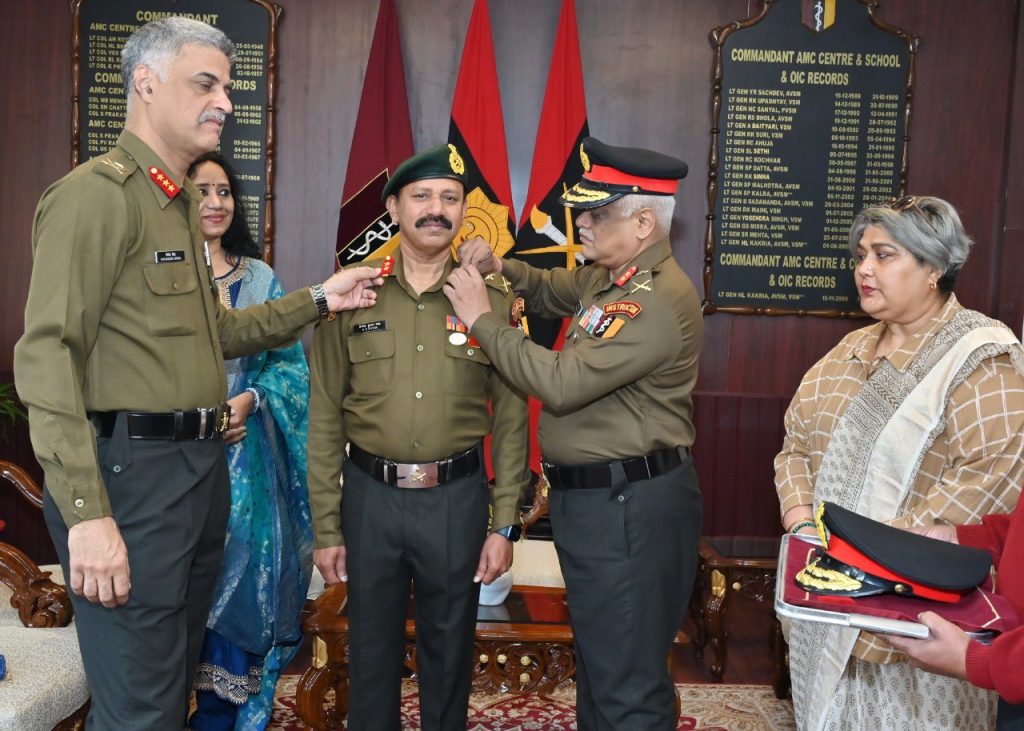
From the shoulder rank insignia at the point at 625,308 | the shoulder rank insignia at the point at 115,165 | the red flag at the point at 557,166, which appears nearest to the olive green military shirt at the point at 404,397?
the shoulder rank insignia at the point at 625,308

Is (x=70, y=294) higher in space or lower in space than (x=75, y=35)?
lower

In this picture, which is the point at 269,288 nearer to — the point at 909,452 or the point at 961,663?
the point at 909,452

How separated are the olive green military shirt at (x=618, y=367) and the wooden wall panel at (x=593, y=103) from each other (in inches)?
89.2

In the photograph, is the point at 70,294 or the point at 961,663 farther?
the point at 70,294

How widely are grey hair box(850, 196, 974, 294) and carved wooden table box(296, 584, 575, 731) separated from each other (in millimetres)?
1422

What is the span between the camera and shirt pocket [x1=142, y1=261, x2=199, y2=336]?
1753 millimetres

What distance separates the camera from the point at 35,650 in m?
2.25

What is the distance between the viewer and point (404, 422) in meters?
2.24

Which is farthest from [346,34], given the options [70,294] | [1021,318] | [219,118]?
[1021,318]

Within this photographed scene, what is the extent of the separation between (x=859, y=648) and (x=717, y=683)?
4.46 feet

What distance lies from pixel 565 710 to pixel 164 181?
2.15 meters

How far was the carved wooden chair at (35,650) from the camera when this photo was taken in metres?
2.03

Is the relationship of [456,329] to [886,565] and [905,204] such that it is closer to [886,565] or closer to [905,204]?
[905,204]

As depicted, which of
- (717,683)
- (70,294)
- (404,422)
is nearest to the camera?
(70,294)
